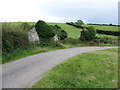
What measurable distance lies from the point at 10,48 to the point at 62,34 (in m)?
16.5

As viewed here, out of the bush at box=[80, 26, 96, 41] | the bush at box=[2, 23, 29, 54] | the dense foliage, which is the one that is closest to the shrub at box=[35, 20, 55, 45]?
the dense foliage

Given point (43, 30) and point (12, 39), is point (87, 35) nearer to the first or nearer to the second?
point (43, 30)

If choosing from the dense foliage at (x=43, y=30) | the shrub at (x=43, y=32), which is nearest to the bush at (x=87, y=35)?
the shrub at (x=43, y=32)

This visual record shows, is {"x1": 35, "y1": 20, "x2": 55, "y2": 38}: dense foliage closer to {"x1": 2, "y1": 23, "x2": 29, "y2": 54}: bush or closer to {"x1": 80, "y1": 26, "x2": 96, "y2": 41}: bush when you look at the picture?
{"x1": 2, "y1": 23, "x2": 29, "y2": 54}: bush

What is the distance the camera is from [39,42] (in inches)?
787

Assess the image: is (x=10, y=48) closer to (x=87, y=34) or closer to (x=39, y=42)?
(x=39, y=42)

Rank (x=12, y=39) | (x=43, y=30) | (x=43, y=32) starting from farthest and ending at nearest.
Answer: (x=43, y=30), (x=43, y=32), (x=12, y=39)

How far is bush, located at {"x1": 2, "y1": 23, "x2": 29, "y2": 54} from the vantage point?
12.3 meters

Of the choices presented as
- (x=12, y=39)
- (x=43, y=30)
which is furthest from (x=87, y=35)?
(x=12, y=39)

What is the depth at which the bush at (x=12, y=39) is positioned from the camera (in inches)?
484

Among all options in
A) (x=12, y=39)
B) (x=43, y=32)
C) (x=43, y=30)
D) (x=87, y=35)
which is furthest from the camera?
(x=87, y=35)

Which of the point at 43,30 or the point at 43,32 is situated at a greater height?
the point at 43,30

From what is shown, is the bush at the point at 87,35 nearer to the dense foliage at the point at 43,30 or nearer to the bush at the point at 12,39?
the dense foliage at the point at 43,30

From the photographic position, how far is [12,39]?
13234mm
